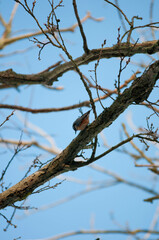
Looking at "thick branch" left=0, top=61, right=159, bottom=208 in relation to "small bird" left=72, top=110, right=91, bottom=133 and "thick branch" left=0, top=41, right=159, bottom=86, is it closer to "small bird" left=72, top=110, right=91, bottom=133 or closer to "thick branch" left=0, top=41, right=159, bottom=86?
"small bird" left=72, top=110, right=91, bottom=133

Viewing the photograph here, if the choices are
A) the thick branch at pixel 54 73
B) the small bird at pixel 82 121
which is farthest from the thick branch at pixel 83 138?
the thick branch at pixel 54 73

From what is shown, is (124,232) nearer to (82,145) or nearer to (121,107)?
(82,145)

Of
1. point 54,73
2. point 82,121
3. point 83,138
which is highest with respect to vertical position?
point 54,73

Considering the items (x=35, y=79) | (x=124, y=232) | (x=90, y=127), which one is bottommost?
(x=124, y=232)

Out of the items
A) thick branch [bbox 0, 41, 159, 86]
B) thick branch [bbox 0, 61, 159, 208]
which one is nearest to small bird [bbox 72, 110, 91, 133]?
thick branch [bbox 0, 61, 159, 208]

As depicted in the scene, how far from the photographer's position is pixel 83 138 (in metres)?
→ 2.23

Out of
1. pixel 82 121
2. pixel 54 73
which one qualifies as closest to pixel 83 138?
pixel 82 121

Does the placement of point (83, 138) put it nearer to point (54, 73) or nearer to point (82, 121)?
point (82, 121)

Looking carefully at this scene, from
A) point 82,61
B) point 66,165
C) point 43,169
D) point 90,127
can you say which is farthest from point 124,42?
point 43,169

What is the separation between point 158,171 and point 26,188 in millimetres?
2342

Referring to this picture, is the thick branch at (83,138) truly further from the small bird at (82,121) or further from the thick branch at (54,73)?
the thick branch at (54,73)

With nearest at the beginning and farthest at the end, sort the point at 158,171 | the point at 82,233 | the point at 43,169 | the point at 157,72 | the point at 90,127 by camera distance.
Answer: the point at 157,72
the point at 90,127
the point at 43,169
the point at 158,171
the point at 82,233

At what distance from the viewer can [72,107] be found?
152 inches

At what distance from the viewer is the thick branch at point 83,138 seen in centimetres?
202
